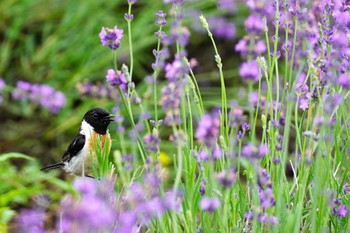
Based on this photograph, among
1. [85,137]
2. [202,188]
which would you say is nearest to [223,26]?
[85,137]

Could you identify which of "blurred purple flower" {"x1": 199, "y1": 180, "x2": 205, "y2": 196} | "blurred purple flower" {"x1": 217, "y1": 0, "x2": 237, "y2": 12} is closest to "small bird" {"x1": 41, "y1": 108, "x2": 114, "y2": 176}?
"blurred purple flower" {"x1": 199, "y1": 180, "x2": 205, "y2": 196}

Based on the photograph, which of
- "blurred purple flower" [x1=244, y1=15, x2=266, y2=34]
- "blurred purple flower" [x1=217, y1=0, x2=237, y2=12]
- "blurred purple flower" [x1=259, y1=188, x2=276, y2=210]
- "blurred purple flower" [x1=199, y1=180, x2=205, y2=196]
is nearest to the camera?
"blurred purple flower" [x1=244, y1=15, x2=266, y2=34]

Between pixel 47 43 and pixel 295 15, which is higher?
pixel 295 15

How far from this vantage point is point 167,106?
6.66 feet

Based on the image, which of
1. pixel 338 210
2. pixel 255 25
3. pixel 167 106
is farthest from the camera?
pixel 338 210

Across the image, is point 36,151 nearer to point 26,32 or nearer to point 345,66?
Result: point 26,32

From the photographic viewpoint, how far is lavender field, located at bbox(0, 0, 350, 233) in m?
2.37

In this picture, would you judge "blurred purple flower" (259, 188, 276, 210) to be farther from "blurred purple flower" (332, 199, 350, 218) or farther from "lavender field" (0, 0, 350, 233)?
"blurred purple flower" (332, 199, 350, 218)

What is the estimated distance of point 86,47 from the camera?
6320mm

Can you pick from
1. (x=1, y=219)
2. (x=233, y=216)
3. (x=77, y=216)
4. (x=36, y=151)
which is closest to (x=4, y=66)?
(x=36, y=151)

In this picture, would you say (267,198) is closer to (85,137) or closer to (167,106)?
(167,106)

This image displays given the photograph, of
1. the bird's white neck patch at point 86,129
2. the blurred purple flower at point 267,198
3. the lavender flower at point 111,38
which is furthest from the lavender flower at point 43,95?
the blurred purple flower at point 267,198

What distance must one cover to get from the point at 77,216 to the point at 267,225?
71 cm

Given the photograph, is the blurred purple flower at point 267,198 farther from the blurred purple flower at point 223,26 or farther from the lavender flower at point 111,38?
the blurred purple flower at point 223,26
